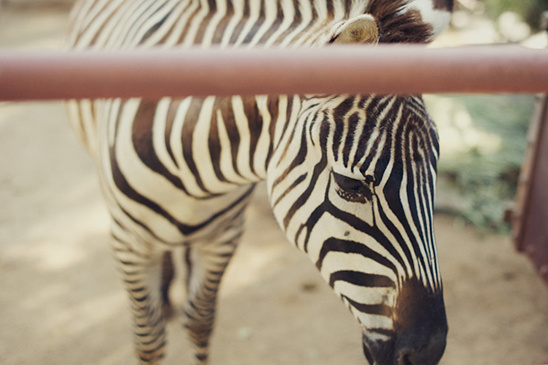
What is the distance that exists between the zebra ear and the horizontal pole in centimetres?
39

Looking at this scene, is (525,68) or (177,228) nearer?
(525,68)

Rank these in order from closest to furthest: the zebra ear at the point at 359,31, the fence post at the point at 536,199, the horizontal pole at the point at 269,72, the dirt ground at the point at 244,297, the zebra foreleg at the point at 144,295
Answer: the horizontal pole at the point at 269,72, the zebra ear at the point at 359,31, the zebra foreleg at the point at 144,295, the dirt ground at the point at 244,297, the fence post at the point at 536,199

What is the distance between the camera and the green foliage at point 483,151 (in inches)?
174

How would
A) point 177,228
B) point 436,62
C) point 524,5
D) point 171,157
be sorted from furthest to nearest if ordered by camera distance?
point 524,5
point 177,228
point 171,157
point 436,62

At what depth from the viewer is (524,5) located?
17.1 feet

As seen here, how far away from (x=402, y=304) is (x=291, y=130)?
59cm

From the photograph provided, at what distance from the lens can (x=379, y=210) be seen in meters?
1.28

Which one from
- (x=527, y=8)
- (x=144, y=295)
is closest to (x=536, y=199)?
(x=144, y=295)

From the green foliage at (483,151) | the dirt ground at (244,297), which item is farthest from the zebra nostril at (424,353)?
the green foliage at (483,151)

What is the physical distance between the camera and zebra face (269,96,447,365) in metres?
1.26

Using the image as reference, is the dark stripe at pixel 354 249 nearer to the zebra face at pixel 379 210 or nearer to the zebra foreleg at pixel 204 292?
the zebra face at pixel 379 210

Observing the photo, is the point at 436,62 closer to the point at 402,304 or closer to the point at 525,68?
the point at 525,68

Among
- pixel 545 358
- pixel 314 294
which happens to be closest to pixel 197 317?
pixel 314 294

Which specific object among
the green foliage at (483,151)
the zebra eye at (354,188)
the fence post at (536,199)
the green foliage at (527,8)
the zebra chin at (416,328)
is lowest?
the green foliage at (483,151)
